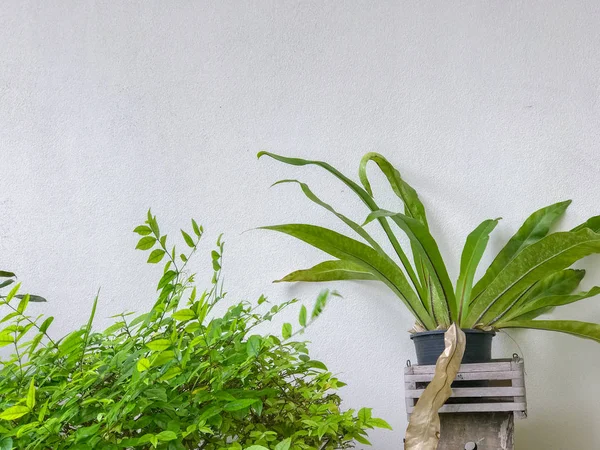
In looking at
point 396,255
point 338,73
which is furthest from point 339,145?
point 396,255

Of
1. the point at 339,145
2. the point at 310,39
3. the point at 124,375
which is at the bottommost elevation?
the point at 124,375

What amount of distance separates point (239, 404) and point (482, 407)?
0.51 metres

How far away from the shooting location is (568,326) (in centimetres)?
123

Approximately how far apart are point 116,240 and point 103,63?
1.41 ft

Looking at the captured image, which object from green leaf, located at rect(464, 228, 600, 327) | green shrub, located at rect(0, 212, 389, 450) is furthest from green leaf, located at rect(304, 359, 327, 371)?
green leaf, located at rect(464, 228, 600, 327)

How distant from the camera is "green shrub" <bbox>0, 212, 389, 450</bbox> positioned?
81cm

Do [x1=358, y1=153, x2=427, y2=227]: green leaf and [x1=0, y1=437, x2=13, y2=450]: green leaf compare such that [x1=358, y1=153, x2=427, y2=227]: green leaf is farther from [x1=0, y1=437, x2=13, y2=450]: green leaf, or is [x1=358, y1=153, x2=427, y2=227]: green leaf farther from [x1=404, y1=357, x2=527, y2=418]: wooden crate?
[x1=0, y1=437, x2=13, y2=450]: green leaf

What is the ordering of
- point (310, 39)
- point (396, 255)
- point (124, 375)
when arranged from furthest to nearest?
1. point (310, 39)
2. point (396, 255)
3. point (124, 375)

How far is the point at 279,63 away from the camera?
1.53 metres

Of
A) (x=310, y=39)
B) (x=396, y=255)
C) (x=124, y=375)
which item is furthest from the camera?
(x=310, y=39)

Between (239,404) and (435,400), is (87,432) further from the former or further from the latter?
(435,400)

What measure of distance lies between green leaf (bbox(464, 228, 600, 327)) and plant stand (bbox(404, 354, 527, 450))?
101 millimetres

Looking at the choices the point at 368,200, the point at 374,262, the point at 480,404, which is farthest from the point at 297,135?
the point at 480,404

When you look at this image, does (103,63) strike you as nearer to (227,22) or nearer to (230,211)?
(227,22)
